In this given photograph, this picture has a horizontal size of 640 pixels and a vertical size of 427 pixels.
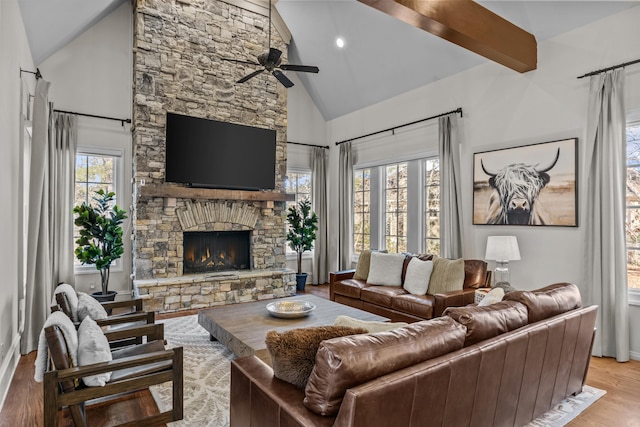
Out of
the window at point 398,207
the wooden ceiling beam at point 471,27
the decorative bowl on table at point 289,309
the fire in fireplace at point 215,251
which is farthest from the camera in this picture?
the fire in fireplace at point 215,251

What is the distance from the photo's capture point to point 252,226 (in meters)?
6.43

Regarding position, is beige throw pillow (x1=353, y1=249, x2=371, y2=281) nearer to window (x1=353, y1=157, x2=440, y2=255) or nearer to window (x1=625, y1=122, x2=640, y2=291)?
window (x1=353, y1=157, x2=440, y2=255)

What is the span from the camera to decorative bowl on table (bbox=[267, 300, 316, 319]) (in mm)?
3553

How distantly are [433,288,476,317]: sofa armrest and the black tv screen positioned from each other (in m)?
3.48

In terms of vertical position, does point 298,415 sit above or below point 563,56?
below

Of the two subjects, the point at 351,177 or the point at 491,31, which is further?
the point at 351,177

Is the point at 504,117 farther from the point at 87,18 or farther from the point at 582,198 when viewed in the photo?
the point at 87,18

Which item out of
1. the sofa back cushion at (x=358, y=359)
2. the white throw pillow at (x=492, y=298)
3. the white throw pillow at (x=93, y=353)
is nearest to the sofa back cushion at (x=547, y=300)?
the white throw pillow at (x=492, y=298)

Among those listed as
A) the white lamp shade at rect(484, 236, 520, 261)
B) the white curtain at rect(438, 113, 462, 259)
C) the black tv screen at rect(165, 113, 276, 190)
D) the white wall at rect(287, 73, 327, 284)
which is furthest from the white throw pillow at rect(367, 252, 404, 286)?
the white wall at rect(287, 73, 327, 284)

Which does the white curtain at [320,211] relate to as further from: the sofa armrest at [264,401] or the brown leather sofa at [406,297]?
the sofa armrest at [264,401]

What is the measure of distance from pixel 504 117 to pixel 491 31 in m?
1.25

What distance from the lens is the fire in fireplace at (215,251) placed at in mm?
6043

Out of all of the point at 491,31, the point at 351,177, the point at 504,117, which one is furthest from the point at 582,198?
the point at 351,177

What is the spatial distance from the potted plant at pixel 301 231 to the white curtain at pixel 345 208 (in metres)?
0.55
